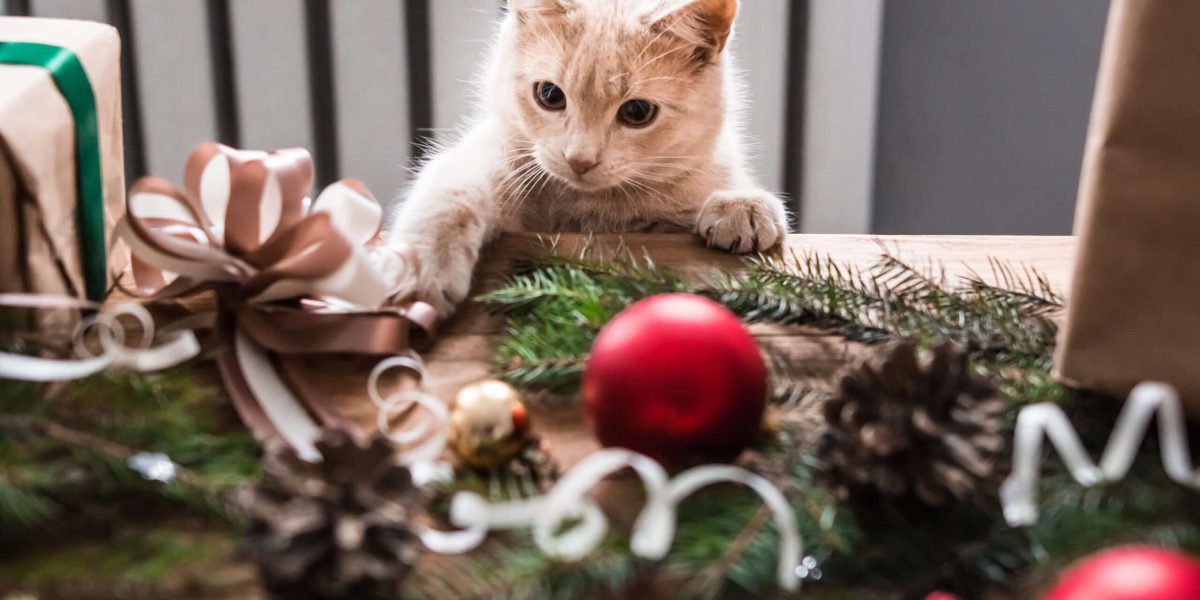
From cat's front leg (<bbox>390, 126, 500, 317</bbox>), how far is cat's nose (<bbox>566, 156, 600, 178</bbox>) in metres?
0.08

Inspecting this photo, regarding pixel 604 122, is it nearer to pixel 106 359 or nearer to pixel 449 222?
pixel 449 222

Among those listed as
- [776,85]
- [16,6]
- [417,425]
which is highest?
[16,6]

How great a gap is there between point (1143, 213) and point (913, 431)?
174 millimetres

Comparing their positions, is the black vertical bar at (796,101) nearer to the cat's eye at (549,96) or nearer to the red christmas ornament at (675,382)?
the cat's eye at (549,96)

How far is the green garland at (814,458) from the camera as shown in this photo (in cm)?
42

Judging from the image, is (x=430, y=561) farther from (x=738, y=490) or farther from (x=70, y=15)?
(x=70, y=15)

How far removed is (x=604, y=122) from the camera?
981mm

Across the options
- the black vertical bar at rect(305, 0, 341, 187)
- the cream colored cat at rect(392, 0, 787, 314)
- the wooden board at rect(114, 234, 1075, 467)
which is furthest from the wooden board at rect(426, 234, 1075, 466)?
the black vertical bar at rect(305, 0, 341, 187)

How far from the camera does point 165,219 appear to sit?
0.69 m

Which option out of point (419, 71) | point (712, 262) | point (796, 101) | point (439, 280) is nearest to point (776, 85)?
point (796, 101)

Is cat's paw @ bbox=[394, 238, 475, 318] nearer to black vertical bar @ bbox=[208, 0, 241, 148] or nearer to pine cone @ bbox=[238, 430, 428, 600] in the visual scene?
pine cone @ bbox=[238, 430, 428, 600]

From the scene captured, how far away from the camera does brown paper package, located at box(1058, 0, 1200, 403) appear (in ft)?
1.58

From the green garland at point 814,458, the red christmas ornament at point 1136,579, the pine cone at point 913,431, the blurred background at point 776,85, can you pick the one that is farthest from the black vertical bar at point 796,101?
the red christmas ornament at point 1136,579

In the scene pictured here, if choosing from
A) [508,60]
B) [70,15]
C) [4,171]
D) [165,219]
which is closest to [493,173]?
[508,60]
